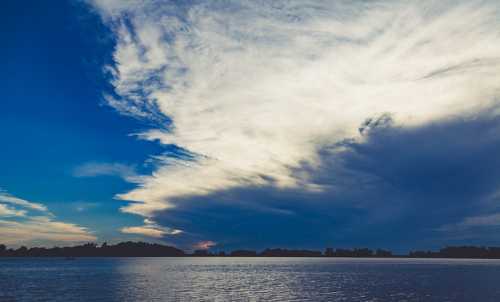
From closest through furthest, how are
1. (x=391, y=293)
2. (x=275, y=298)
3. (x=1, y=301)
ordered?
(x=1, y=301), (x=275, y=298), (x=391, y=293)

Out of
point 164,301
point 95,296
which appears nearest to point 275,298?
point 164,301

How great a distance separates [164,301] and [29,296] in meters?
30.1

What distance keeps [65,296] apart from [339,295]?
56606 millimetres

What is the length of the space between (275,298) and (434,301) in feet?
98.9

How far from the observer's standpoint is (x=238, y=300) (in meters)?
71.8

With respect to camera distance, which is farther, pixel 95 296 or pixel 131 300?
pixel 95 296

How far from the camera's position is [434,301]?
2840 inches

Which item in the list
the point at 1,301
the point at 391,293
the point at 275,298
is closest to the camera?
the point at 1,301

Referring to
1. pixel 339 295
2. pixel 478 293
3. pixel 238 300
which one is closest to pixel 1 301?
pixel 238 300

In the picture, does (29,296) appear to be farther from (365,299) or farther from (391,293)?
(391,293)

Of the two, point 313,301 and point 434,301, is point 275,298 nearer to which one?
point 313,301

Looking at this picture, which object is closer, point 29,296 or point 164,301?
point 164,301

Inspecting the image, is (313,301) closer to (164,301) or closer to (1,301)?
(164,301)

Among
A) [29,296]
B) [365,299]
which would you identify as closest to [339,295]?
[365,299]
